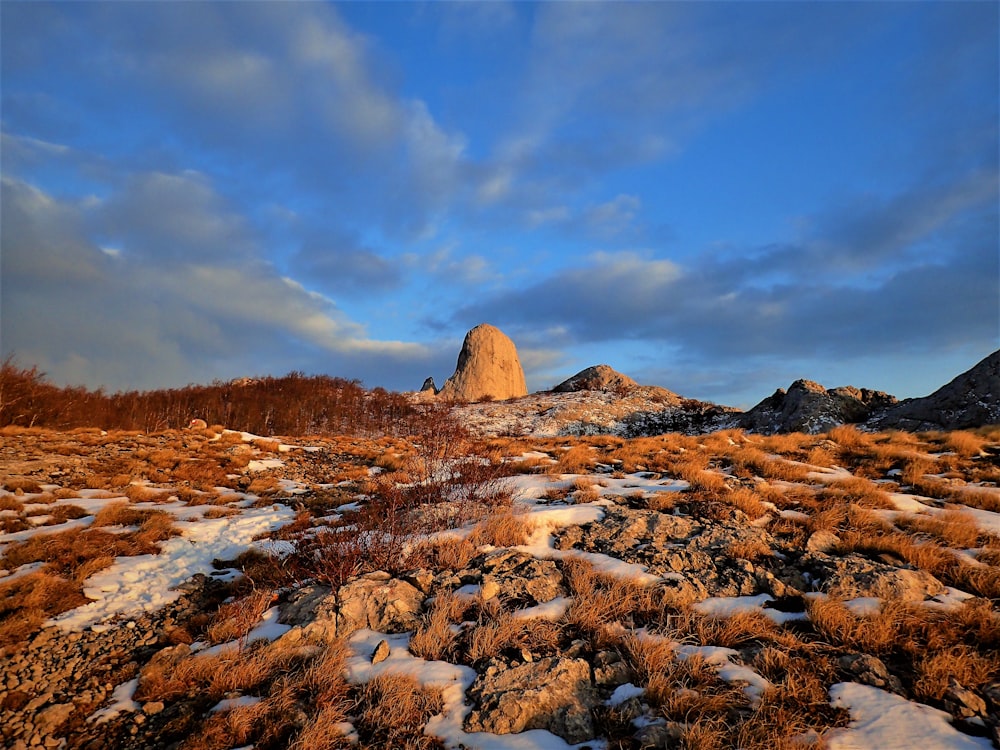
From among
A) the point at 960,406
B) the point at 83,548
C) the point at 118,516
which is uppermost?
the point at 960,406

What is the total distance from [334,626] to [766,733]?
410 cm

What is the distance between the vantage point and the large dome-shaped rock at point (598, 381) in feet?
135

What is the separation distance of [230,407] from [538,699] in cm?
3160

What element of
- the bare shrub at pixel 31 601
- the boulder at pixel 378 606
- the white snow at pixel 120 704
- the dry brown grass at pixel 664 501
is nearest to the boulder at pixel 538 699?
the boulder at pixel 378 606

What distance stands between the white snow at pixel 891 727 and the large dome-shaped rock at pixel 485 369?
134ft

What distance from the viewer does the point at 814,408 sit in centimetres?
2388

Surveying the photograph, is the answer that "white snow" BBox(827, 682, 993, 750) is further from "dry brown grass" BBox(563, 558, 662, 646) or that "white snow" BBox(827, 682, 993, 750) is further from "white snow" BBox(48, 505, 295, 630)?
"white snow" BBox(48, 505, 295, 630)

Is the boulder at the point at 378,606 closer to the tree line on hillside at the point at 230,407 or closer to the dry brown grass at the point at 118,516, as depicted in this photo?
the dry brown grass at the point at 118,516

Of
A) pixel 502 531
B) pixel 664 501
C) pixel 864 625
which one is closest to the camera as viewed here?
pixel 864 625

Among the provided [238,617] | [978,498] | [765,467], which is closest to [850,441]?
[765,467]

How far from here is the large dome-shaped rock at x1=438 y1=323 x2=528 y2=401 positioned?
151ft

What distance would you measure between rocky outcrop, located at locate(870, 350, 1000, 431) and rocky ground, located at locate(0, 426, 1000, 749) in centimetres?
1311

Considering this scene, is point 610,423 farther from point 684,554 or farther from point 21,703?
point 21,703

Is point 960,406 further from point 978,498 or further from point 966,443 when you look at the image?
point 978,498
